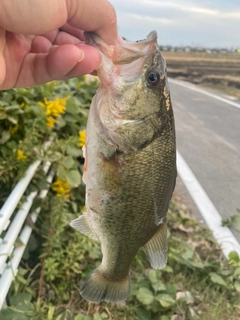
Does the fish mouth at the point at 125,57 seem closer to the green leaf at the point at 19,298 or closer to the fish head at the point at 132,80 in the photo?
the fish head at the point at 132,80

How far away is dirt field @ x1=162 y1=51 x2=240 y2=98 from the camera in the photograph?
1280 cm

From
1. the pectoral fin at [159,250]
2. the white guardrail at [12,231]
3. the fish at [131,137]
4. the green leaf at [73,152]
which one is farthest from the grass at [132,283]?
the fish at [131,137]

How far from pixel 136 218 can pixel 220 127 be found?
19.4 ft

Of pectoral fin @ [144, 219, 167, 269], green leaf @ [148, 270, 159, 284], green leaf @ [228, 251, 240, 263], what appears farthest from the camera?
green leaf @ [228, 251, 240, 263]

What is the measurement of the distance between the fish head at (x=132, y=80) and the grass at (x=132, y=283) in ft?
4.66

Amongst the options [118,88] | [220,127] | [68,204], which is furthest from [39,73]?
[220,127]

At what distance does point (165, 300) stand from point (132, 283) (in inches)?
12.5

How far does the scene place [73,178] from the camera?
146 inches

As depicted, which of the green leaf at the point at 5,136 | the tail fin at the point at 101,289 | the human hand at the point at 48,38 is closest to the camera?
the human hand at the point at 48,38

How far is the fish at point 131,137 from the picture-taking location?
6.12ft

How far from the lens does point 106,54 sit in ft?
5.86

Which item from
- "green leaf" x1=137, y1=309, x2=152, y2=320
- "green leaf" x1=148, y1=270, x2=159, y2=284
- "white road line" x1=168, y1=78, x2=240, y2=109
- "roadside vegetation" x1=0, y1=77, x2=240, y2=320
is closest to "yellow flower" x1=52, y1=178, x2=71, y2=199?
"roadside vegetation" x1=0, y1=77, x2=240, y2=320

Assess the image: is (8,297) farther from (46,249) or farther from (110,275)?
(110,275)

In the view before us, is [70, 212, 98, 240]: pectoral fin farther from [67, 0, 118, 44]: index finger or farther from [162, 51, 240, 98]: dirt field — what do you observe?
[162, 51, 240, 98]: dirt field
